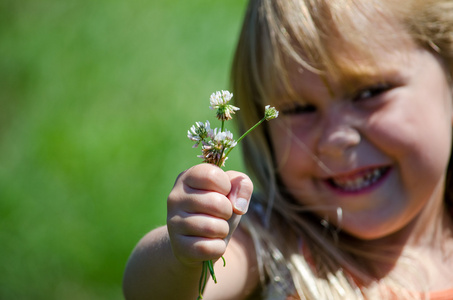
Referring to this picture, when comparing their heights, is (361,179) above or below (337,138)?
below

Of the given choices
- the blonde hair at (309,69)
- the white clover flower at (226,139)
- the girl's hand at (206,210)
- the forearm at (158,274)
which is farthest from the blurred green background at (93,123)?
the white clover flower at (226,139)

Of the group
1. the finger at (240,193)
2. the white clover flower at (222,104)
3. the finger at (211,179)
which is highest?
the white clover flower at (222,104)

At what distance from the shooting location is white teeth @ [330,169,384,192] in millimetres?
1660

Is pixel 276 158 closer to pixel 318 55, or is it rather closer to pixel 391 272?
pixel 318 55

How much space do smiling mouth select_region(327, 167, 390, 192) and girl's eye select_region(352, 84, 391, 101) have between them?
0.63 feet

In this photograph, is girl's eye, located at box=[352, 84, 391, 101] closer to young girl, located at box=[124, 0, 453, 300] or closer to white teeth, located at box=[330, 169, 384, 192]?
young girl, located at box=[124, 0, 453, 300]

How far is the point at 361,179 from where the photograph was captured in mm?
1662

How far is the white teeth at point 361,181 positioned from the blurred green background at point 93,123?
1064 mm

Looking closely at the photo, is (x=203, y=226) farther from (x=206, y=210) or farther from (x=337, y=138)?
(x=337, y=138)

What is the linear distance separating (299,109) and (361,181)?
25 cm

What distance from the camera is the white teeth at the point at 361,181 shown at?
166cm

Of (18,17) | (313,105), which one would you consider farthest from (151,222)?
(18,17)

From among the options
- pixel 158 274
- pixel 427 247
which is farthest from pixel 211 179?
pixel 427 247

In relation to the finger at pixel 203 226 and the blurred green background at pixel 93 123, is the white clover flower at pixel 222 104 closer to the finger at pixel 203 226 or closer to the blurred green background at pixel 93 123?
the finger at pixel 203 226
